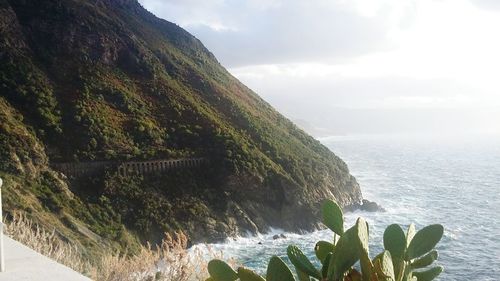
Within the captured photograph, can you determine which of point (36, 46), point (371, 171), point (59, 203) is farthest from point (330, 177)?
point (371, 171)

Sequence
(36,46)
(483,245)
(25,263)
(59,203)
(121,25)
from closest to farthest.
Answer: (25,263) < (59,203) < (483,245) < (36,46) < (121,25)

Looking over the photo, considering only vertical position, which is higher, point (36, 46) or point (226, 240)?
point (36, 46)

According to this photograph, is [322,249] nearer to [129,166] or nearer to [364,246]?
[364,246]

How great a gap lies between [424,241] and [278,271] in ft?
3.22

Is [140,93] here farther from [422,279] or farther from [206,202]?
[422,279]

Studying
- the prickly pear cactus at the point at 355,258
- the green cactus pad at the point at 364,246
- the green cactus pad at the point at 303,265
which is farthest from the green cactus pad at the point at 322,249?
the green cactus pad at the point at 364,246

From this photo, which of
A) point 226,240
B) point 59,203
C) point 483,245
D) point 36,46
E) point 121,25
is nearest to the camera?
point 59,203

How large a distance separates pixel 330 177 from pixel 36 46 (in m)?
39.2

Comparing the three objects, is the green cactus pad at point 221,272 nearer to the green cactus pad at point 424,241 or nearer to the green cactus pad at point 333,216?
the green cactus pad at point 333,216

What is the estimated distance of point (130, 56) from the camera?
6938cm

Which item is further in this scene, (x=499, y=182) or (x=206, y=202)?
(x=499, y=182)

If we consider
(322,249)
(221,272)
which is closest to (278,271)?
(221,272)

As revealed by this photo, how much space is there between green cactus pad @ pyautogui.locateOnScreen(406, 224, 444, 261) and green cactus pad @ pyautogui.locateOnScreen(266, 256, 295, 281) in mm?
827

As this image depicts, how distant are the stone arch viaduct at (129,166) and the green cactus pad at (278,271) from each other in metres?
47.5
